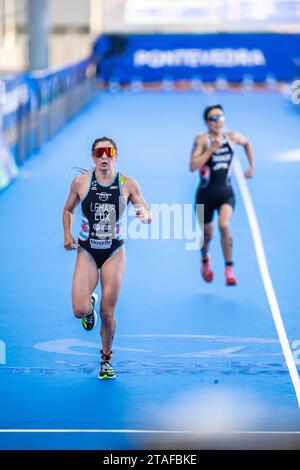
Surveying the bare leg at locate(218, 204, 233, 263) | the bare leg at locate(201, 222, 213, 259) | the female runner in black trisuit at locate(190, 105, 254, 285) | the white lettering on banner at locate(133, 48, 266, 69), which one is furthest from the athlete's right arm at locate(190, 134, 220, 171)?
the white lettering on banner at locate(133, 48, 266, 69)

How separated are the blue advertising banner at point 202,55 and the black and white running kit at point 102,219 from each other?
31.6 m

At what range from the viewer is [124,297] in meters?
13.1

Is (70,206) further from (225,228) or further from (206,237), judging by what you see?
(206,237)

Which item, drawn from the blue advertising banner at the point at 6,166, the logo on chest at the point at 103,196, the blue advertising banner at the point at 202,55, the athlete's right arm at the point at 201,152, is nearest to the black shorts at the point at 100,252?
the logo on chest at the point at 103,196

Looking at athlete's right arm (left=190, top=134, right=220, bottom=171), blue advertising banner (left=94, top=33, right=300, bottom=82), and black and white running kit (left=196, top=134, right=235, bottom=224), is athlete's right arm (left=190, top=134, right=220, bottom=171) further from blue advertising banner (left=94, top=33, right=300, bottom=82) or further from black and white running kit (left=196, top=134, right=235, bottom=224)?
blue advertising banner (left=94, top=33, right=300, bottom=82)

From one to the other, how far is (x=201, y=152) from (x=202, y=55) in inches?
1128

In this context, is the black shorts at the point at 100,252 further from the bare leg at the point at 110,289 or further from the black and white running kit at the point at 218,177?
the black and white running kit at the point at 218,177

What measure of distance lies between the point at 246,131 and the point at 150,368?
58.9ft

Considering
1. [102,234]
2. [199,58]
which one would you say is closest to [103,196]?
[102,234]

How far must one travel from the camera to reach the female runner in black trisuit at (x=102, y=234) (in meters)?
9.23

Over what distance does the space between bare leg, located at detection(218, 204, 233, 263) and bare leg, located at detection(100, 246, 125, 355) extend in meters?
3.67

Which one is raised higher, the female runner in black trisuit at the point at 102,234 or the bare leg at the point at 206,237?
the bare leg at the point at 206,237

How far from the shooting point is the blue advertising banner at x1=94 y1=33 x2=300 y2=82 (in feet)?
133

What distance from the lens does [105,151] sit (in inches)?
354
